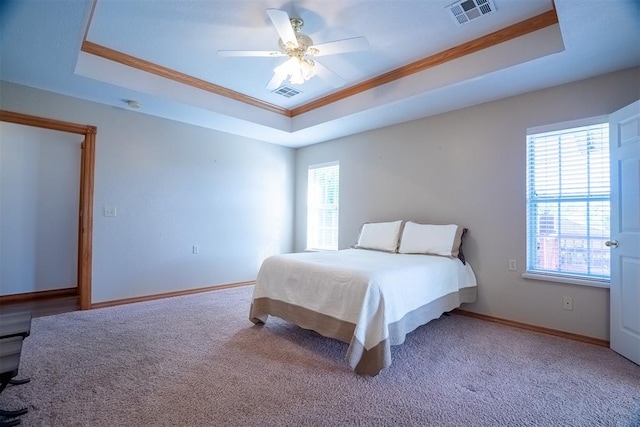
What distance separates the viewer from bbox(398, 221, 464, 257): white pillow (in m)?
3.31

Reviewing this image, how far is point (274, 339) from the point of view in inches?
106

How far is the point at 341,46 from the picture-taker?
238 centimetres

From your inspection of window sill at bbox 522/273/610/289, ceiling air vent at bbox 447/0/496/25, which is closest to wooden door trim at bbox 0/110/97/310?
ceiling air vent at bbox 447/0/496/25

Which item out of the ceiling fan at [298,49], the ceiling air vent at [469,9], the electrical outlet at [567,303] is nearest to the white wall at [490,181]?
the electrical outlet at [567,303]

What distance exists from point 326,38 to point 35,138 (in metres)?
4.25

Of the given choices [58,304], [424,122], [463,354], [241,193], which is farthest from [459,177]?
[58,304]

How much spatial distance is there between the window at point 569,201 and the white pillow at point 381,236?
Result: 1.37 meters

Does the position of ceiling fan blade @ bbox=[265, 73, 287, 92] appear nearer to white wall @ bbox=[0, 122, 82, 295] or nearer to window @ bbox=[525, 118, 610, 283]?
window @ bbox=[525, 118, 610, 283]

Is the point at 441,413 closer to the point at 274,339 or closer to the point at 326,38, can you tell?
the point at 274,339

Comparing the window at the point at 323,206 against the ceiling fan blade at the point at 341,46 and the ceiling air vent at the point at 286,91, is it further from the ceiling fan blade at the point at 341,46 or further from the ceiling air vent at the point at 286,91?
the ceiling fan blade at the point at 341,46

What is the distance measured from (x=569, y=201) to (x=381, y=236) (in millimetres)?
1908

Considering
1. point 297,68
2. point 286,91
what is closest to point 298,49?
point 297,68

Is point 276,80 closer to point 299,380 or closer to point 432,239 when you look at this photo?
point 432,239

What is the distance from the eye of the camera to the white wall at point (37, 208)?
4043mm
